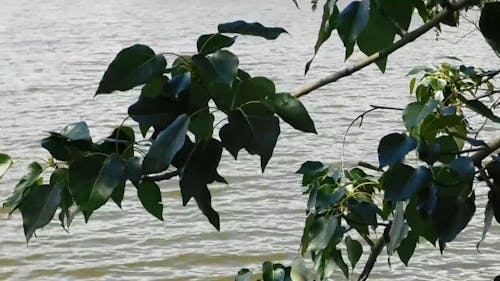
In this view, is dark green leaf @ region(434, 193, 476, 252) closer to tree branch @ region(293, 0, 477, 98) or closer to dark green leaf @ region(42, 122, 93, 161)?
tree branch @ region(293, 0, 477, 98)

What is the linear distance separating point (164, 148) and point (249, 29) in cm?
14

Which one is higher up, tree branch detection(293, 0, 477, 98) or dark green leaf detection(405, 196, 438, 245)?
tree branch detection(293, 0, 477, 98)

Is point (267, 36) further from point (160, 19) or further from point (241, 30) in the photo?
point (160, 19)

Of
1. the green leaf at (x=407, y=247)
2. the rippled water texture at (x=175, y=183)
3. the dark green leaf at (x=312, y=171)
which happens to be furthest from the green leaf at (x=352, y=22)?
the rippled water texture at (x=175, y=183)

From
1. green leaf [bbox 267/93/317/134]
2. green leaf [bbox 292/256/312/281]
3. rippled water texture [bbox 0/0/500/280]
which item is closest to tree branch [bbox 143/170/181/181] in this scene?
green leaf [bbox 267/93/317/134]

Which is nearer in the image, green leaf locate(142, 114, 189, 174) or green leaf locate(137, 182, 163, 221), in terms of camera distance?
green leaf locate(142, 114, 189, 174)

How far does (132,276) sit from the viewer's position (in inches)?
183

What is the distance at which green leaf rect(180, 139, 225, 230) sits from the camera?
0.83 meters

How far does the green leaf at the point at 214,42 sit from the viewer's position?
833mm

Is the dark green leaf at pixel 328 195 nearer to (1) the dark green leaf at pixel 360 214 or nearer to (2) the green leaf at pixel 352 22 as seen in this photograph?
(1) the dark green leaf at pixel 360 214

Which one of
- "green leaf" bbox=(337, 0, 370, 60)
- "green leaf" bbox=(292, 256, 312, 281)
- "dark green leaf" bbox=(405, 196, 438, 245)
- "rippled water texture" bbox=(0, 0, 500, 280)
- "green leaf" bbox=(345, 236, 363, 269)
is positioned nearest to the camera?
"green leaf" bbox=(337, 0, 370, 60)

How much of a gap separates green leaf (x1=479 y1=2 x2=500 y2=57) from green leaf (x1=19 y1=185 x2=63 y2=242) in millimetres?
436

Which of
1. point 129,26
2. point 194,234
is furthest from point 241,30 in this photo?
point 129,26

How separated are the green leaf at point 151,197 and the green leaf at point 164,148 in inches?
4.3
